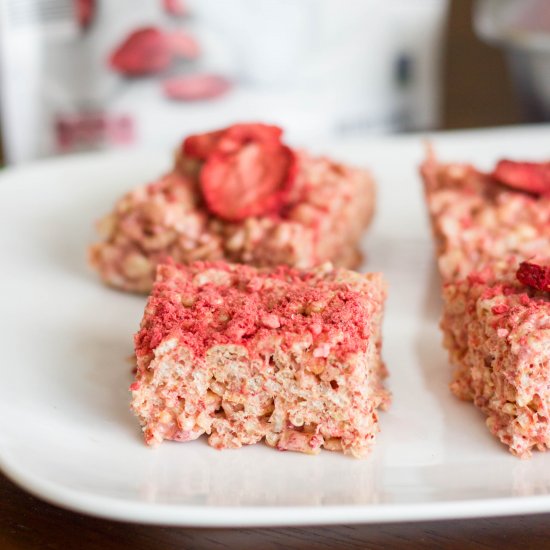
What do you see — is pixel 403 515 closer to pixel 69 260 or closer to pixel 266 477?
pixel 266 477

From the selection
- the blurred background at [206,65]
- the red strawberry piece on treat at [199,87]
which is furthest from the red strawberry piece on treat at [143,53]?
the red strawberry piece on treat at [199,87]

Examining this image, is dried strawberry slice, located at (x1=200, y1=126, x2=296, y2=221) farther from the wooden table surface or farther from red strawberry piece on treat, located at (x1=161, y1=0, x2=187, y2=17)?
red strawberry piece on treat, located at (x1=161, y1=0, x2=187, y2=17)

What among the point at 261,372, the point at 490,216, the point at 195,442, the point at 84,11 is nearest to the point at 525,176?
the point at 490,216

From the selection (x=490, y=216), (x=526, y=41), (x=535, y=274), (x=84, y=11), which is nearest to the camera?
(x=535, y=274)

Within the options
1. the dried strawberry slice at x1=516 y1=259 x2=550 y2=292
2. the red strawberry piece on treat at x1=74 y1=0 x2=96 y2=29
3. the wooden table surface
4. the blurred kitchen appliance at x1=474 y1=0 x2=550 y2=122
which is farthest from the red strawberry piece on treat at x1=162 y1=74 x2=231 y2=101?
the wooden table surface

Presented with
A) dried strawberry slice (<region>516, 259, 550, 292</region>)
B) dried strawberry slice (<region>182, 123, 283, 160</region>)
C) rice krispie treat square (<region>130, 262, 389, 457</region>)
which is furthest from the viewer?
dried strawberry slice (<region>182, 123, 283, 160</region>)

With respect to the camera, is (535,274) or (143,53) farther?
(143,53)

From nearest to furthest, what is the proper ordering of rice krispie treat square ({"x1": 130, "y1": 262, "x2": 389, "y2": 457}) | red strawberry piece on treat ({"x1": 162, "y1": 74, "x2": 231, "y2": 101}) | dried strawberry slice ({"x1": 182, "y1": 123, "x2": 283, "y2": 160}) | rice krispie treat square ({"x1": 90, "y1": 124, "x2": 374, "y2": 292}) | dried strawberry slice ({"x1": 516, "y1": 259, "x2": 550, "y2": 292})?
rice krispie treat square ({"x1": 130, "y1": 262, "x2": 389, "y2": 457}) < dried strawberry slice ({"x1": 516, "y1": 259, "x2": 550, "y2": 292}) < rice krispie treat square ({"x1": 90, "y1": 124, "x2": 374, "y2": 292}) < dried strawberry slice ({"x1": 182, "y1": 123, "x2": 283, "y2": 160}) < red strawberry piece on treat ({"x1": 162, "y1": 74, "x2": 231, "y2": 101})

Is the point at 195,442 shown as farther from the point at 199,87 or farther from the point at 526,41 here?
the point at 199,87
